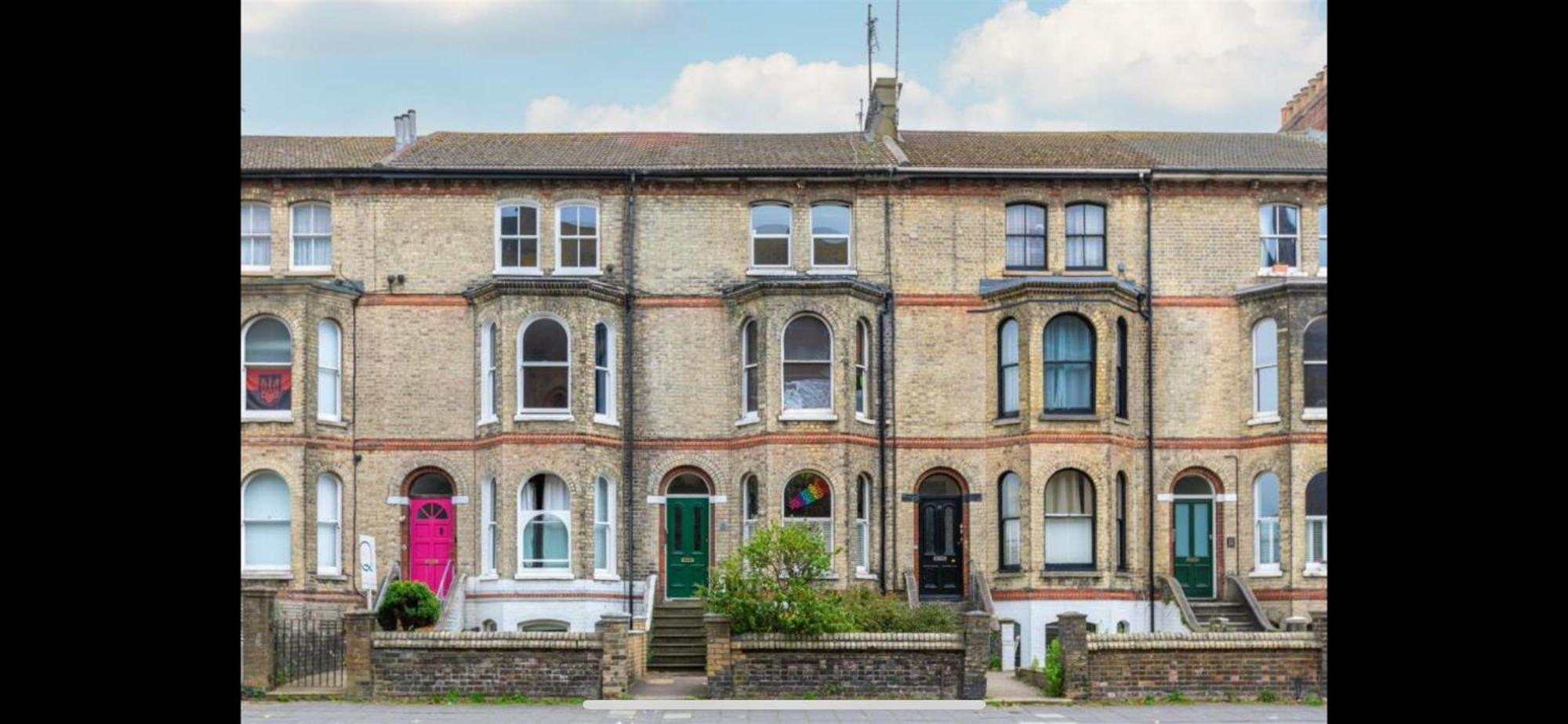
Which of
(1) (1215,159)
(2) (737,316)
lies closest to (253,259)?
(2) (737,316)

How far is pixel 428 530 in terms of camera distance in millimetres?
29453

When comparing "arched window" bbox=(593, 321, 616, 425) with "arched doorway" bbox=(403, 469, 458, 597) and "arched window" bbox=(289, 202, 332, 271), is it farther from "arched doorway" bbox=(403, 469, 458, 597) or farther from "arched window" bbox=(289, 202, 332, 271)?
"arched window" bbox=(289, 202, 332, 271)

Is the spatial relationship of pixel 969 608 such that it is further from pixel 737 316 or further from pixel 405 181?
pixel 405 181

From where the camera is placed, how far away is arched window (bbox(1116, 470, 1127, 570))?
29547 mm

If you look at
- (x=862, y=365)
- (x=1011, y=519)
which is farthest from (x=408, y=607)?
(x=1011, y=519)

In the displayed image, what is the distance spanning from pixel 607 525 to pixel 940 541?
562 centimetres

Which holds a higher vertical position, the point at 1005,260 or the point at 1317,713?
the point at 1005,260

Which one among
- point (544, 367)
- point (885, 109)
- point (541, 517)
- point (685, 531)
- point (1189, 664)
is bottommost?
point (1189, 664)

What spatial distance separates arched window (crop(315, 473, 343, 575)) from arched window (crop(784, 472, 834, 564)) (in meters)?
7.43

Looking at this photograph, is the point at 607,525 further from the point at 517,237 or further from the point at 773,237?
the point at 773,237

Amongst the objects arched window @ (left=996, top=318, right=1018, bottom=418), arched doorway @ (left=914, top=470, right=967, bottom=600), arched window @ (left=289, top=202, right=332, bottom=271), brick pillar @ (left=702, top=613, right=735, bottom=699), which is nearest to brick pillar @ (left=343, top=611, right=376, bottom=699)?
brick pillar @ (left=702, top=613, right=735, bottom=699)

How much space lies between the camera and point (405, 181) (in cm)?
2959
